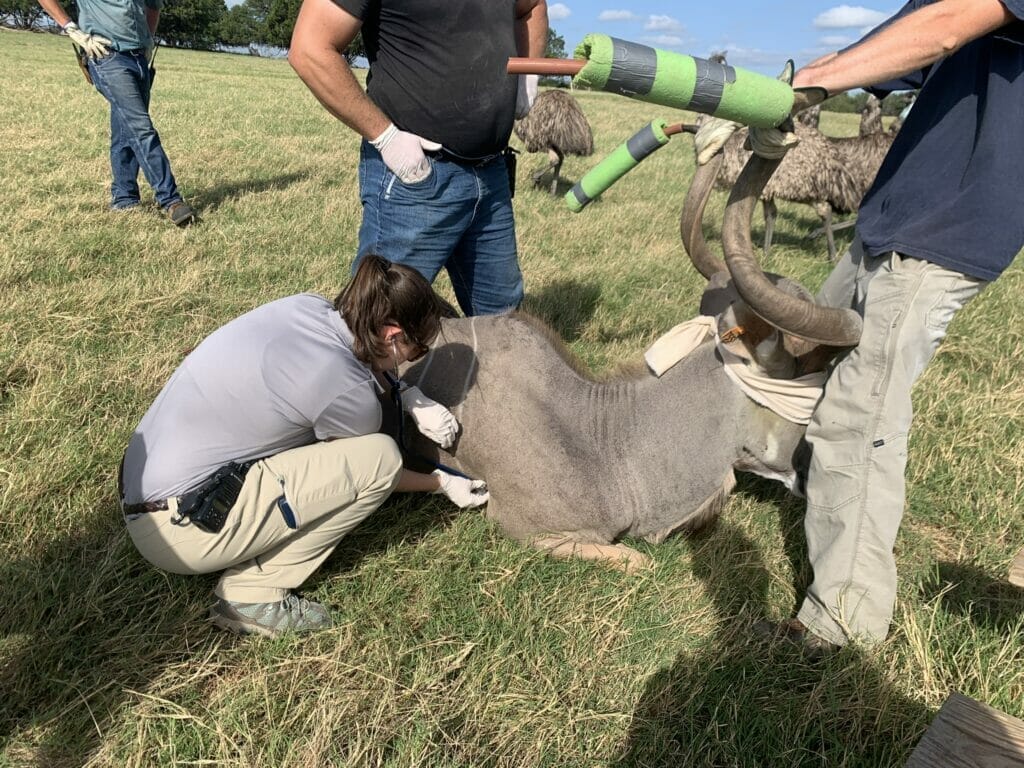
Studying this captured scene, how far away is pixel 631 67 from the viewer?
6.49ft

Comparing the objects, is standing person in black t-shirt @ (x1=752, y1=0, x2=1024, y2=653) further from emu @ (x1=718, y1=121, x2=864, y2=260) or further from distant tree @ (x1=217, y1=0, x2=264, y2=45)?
distant tree @ (x1=217, y1=0, x2=264, y2=45)

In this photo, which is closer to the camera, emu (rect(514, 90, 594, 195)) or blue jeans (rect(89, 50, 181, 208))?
blue jeans (rect(89, 50, 181, 208))

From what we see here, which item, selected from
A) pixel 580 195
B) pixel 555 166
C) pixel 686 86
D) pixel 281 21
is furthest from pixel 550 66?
pixel 281 21

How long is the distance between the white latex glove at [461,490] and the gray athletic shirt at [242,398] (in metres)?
0.82

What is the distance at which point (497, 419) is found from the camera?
3.28 metres

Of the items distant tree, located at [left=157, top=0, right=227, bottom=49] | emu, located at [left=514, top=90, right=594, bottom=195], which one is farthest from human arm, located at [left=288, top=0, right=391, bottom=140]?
distant tree, located at [left=157, top=0, right=227, bottom=49]

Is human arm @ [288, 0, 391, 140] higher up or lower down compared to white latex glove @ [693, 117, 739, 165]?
higher up

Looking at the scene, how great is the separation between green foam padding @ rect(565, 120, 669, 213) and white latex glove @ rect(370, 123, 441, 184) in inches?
28.8

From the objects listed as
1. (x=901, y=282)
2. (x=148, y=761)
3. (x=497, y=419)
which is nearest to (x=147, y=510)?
(x=148, y=761)

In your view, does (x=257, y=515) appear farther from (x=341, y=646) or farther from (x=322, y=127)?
(x=322, y=127)

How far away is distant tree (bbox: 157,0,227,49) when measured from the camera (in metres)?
70.1

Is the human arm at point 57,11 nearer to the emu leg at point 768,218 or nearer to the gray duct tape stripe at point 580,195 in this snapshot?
the gray duct tape stripe at point 580,195

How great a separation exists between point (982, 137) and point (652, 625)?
233cm

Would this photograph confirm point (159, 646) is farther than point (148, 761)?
A: Yes
